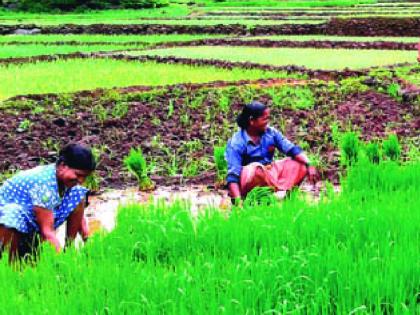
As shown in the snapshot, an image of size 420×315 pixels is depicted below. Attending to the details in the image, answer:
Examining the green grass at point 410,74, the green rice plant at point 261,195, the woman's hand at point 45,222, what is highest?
the woman's hand at point 45,222

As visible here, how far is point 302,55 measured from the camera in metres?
14.9

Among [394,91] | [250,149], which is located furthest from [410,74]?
[250,149]

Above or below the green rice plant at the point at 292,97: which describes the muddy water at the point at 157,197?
below

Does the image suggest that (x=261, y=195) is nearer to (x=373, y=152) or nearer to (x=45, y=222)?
(x=373, y=152)

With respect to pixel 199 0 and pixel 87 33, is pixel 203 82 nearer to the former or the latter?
pixel 87 33

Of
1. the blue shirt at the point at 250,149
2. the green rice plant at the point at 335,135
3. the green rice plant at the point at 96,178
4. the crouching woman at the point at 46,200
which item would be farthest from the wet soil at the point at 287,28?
the crouching woman at the point at 46,200

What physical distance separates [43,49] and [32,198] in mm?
13258

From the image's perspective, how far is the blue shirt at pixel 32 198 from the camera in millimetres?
4223

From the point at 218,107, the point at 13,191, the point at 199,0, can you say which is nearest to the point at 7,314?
the point at 13,191

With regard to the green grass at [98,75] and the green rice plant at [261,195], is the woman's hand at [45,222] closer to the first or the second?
the green rice plant at [261,195]

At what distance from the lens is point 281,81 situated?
1084cm

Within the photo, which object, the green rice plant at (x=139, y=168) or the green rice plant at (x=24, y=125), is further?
the green rice plant at (x=24, y=125)

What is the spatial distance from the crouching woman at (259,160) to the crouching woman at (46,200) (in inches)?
45.1

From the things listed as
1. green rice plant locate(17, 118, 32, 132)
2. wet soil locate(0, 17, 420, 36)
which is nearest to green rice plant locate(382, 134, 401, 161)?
green rice plant locate(17, 118, 32, 132)
